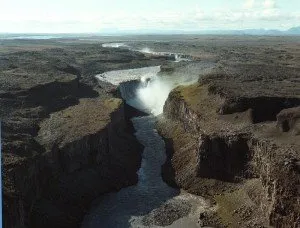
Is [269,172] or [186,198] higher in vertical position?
[269,172]

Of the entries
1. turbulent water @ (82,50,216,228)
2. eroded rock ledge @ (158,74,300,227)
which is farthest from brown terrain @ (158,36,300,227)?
turbulent water @ (82,50,216,228)

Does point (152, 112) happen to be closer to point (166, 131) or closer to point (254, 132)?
point (166, 131)

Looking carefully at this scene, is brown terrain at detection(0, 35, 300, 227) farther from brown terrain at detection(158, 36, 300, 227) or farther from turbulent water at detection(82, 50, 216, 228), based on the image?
turbulent water at detection(82, 50, 216, 228)

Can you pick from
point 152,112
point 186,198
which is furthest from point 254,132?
point 152,112

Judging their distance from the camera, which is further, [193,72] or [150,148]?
[193,72]

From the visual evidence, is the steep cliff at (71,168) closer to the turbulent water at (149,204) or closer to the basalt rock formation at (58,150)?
the basalt rock formation at (58,150)

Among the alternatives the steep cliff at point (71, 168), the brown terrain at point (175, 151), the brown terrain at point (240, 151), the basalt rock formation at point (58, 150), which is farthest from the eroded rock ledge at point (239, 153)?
the basalt rock formation at point (58, 150)

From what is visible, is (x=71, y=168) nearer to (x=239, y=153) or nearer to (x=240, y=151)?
(x=239, y=153)
